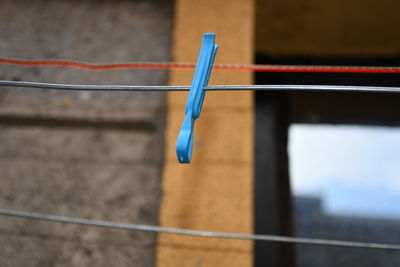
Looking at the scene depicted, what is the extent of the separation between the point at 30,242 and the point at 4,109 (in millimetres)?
395

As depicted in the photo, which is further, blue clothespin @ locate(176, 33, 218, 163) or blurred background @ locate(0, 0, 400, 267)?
Answer: blurred background @ locate(0, 0, 400, 267)

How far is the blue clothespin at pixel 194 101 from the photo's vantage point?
0.61 m

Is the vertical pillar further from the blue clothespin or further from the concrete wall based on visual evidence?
the blue clothespin

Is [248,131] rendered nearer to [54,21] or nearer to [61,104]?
[61,104]

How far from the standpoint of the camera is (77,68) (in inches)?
50.2

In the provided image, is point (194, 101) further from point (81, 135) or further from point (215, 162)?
point (81, 135)

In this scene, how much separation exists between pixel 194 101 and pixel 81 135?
25.7 inches

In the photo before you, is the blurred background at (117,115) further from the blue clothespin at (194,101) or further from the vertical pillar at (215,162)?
the blue clothespin at (194,101)

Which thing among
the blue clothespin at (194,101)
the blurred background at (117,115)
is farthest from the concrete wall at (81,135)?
the blue clothespin at (194,101)

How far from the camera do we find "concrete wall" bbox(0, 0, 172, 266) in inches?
44.6

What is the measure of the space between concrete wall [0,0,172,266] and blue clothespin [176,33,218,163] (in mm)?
531

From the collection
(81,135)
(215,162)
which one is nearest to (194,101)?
(215,162)

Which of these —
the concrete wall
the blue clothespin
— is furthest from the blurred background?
the blue clothespin

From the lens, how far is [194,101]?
66cm
